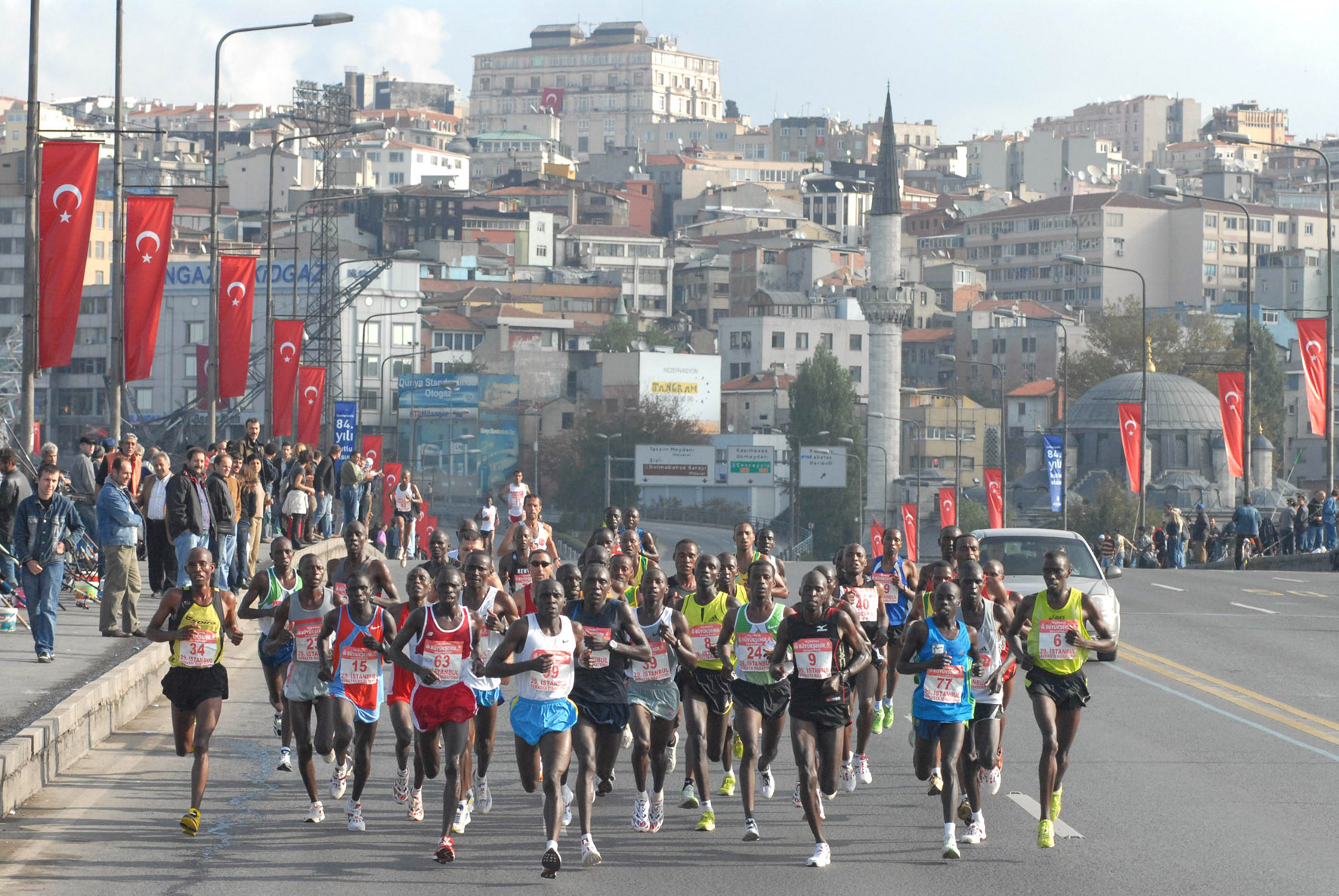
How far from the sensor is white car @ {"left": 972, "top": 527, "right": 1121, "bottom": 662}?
62.2ft

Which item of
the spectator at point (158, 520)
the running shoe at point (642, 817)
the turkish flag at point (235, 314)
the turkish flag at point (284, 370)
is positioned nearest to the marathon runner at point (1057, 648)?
the running shoe at point (642, 817)

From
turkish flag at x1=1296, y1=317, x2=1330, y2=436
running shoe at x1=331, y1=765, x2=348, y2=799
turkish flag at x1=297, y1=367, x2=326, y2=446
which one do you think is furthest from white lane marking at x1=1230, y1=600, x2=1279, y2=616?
turkish flag at x1=297, y1=367, x2=326, y2=446

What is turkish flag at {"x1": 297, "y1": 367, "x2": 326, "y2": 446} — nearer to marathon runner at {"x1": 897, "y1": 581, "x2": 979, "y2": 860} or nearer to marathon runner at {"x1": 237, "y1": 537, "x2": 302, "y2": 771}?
marathon runner at {"x1": 237, "y1": 537, "x2": 302, "y2": 771}

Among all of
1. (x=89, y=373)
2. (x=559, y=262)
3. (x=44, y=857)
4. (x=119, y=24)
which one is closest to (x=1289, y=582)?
(x=119, y=24)

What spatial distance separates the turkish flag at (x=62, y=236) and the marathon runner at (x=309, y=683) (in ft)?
27.2

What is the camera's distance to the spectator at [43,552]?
15.7 meters

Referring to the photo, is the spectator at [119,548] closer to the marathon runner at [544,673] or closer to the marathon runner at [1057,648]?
the marathon runner at [544,673]

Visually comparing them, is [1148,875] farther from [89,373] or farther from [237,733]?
[89,373]

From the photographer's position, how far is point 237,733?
1465 cm

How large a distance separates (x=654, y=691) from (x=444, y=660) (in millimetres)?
1588

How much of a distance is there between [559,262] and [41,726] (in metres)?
141

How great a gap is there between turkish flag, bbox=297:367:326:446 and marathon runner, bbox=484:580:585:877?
33.6 m

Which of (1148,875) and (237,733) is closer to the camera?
(1148,875)

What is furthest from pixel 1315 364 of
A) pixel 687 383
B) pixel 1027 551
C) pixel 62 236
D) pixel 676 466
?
pixel 687 383
